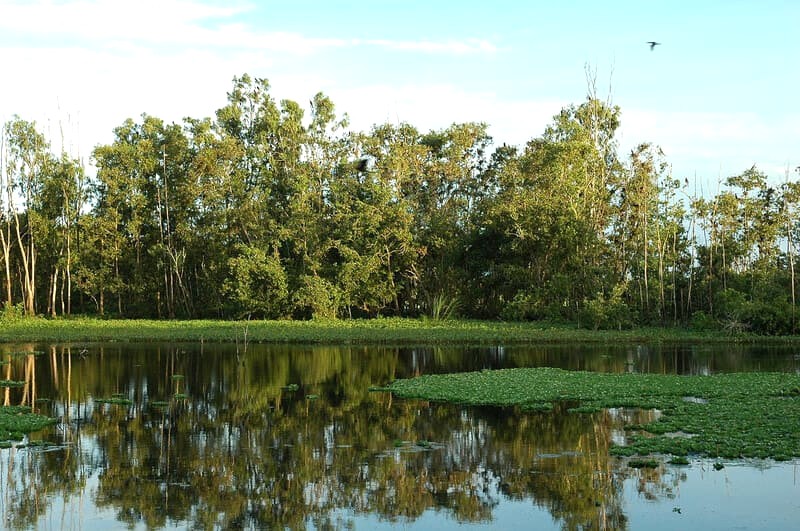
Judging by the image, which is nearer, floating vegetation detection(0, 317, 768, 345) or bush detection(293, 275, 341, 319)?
floating vegetation detection(0, 317, 768, 345)

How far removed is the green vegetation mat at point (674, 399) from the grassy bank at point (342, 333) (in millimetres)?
12669

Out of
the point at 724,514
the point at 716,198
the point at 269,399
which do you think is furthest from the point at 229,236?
the point at 724,514

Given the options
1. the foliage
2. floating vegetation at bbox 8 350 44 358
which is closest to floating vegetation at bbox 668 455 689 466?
floating vegetation at bbox 8 350 44 358

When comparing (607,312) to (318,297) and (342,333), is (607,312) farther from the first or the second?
(318,297)

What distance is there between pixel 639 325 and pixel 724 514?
32.0 m

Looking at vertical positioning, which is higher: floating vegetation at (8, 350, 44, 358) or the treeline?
the treeline

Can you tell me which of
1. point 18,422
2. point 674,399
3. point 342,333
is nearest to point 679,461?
point 674,399

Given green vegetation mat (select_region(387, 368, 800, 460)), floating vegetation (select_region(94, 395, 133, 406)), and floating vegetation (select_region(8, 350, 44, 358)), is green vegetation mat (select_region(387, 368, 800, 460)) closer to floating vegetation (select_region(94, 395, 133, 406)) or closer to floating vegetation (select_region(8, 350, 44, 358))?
floating vegetation (select_region(94, 395, 133, 406))

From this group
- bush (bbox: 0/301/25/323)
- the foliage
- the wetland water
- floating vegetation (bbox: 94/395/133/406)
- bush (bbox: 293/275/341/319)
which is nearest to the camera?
the wetland water

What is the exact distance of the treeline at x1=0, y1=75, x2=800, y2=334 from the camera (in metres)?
43.7

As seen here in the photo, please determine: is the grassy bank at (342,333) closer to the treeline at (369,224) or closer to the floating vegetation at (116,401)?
the treeline at (369,224)

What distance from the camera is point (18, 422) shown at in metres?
15.6

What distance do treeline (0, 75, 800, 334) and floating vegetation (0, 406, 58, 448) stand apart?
2811 cm

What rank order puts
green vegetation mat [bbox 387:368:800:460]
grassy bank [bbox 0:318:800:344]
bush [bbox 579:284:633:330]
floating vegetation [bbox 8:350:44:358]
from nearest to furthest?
green vegetation mat [bbox 387:368:800:460] < floating vegetation [bbox 8:350:44:358] < grassy bank [bbox 0:318:800:344] < bush [bbox 579:284:633:330]
